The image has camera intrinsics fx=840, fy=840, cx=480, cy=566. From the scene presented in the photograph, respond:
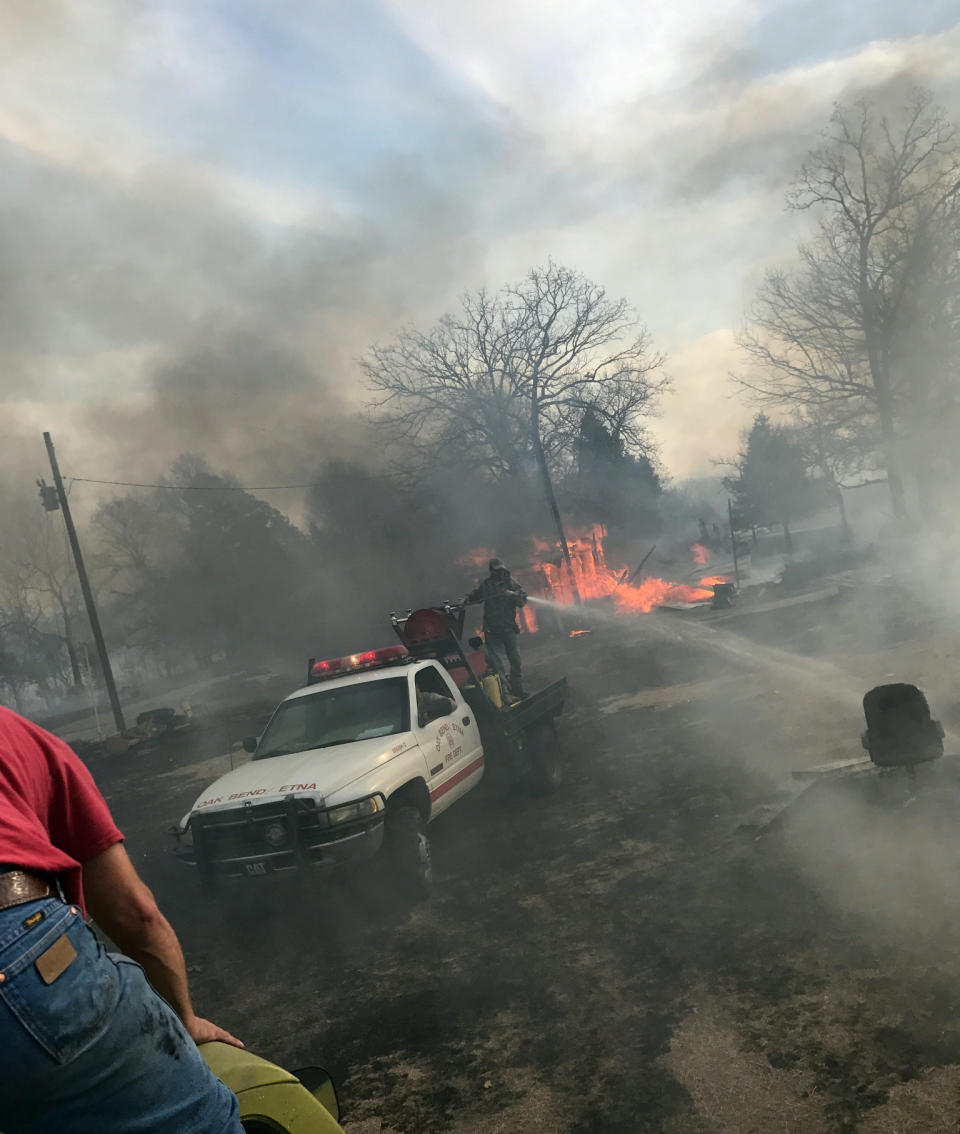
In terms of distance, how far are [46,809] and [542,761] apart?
705 centimetres

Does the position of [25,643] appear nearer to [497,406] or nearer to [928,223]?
[497,406]

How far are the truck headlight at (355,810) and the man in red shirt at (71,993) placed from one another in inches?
165

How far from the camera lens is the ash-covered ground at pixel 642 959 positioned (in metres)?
3.48

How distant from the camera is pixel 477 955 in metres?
5.13

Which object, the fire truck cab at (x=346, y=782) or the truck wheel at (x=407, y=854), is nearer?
the fire truck cab at (x=346, y=782)

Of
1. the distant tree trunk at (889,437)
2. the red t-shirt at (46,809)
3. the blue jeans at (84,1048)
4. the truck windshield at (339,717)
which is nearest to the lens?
the blue jeans at (84,1048)

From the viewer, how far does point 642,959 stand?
466 centimetres

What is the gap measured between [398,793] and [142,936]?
4.74m

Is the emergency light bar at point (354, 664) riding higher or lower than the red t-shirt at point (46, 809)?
lower

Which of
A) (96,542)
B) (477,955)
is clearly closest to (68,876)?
(477,955)

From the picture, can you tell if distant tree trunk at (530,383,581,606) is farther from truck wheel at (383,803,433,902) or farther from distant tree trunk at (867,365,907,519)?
truck wheel at (383,803,433,902)

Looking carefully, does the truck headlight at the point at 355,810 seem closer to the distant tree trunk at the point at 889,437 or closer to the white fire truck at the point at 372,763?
the white fire truck at the point at 372,763

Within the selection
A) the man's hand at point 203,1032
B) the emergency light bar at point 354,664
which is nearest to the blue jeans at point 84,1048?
the man's hand at point 203,1032

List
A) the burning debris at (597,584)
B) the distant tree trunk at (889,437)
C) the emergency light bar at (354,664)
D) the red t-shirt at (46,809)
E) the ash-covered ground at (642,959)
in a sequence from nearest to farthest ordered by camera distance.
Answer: the red t-shirt at (46,809) < the ash-covered ground at (642,959) < the emergency light bar at (354,664) < the distant tree trunk at (889,437) < the burning debris at (597,584)
